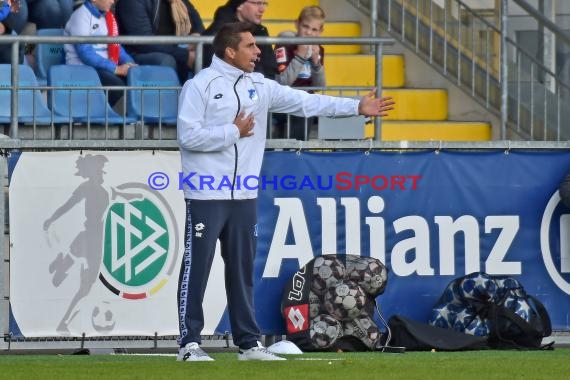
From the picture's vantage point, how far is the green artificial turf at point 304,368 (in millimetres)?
10406

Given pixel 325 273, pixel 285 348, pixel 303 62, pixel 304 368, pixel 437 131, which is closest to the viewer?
pixel 304 368

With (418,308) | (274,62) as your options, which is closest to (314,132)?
(274,62)

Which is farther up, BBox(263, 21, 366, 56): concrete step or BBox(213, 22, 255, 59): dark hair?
BBox(263, 21, 366, 56): concrete step

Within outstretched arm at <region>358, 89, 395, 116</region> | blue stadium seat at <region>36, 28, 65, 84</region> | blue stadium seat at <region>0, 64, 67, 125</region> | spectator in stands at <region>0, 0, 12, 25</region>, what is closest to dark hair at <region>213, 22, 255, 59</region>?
outstretched arm at <region>358, 89, 395, 116</region>

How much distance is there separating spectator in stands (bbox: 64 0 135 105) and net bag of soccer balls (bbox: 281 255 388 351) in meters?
2.56

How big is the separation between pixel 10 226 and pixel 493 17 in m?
6.79

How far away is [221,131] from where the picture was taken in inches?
452

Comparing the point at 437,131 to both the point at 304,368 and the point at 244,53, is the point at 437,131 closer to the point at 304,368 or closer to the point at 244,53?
the point at 244,53

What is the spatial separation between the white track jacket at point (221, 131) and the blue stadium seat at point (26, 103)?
3076mm

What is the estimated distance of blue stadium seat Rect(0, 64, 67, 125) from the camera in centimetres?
1450

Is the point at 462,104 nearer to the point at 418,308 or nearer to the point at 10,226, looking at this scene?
the point at 418,308

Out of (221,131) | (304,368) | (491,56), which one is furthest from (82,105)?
(491,56)

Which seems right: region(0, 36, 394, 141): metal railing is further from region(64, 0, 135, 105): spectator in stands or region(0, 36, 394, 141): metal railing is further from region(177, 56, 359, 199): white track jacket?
region(177, 56, 359, 199): white track jacket

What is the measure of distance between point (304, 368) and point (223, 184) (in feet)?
4.61
